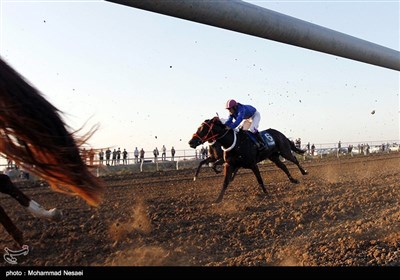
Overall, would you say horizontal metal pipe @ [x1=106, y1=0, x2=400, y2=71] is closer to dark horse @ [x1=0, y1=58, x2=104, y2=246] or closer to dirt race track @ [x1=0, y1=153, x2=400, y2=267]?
dark horse @ [x1=0, y1=58, x2=104, y2=246]

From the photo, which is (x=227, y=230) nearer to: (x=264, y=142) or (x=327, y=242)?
(x=327, y=242)

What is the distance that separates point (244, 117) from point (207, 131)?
1.32m

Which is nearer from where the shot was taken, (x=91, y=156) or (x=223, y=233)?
(x=91, y=156)

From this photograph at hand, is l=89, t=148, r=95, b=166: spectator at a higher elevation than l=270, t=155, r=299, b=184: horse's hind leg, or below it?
higher

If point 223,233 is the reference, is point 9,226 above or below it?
above

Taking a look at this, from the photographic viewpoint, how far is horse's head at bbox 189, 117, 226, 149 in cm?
1000

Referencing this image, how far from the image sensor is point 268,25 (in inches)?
60.2

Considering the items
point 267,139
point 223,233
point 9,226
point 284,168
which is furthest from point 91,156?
point 284,168

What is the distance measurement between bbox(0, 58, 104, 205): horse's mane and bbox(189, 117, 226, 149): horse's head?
6.52 m

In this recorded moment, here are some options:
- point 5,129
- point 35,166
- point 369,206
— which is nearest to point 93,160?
point 35,166

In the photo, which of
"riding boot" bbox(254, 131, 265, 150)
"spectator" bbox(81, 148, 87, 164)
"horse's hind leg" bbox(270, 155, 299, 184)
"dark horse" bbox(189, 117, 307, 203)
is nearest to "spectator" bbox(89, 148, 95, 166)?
"spectator" bbox(81, 148, 87, 164)

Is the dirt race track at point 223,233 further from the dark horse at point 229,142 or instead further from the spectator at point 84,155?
the spectator at point 84,155

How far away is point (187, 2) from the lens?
1.26 metres

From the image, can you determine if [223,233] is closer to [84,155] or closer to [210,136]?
[84,155]
